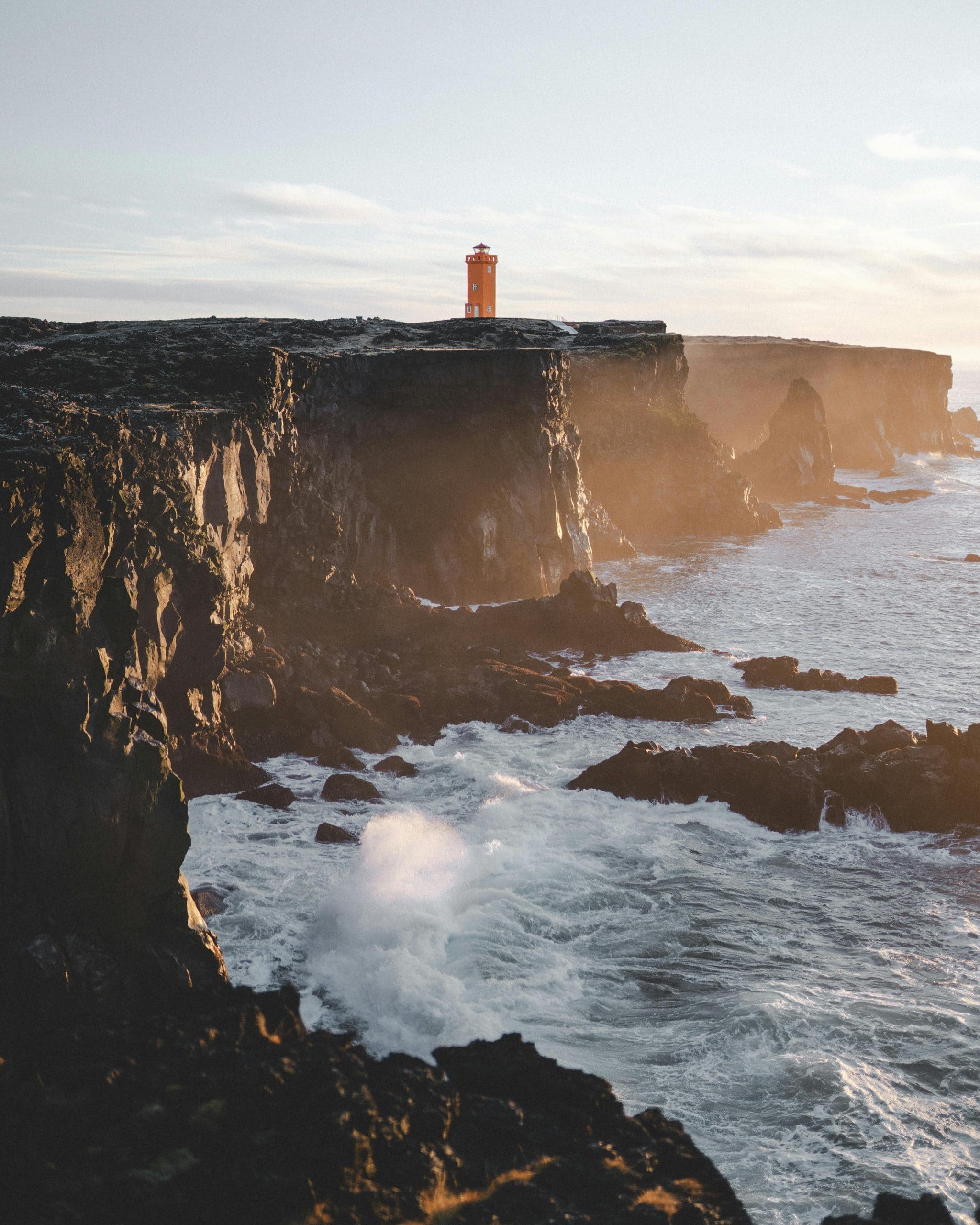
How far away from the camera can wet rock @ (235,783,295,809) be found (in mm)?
30609

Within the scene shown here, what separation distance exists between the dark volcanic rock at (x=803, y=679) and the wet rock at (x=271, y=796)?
20947 millimetres

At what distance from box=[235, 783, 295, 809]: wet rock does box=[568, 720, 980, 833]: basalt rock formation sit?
8698 mm

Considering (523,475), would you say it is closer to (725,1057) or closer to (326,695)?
(326,695)

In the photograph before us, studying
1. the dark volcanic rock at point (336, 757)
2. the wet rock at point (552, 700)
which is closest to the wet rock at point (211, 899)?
the dark volcanic rock at point (336, 757)

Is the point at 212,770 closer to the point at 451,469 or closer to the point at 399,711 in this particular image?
the point at 399,711

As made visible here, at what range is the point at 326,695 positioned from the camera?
37031mm

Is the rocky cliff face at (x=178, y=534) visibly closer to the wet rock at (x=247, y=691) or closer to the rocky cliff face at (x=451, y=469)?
the rocky cliff face at (x=451, y=469)

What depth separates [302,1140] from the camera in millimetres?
13305

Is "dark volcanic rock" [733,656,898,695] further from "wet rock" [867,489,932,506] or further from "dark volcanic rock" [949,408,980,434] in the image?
"dark volcanic rock" [949,408,980,434]

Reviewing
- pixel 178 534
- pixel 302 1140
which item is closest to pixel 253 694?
pixel 178 534

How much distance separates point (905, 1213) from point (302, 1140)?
25.4ft

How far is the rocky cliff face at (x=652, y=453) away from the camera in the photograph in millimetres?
77312

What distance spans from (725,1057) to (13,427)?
1923 centimetres

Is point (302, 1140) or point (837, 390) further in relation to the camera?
point (837, 390)
